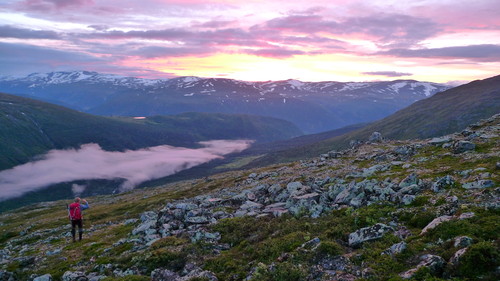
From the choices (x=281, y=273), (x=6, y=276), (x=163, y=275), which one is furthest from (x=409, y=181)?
(x=6, y=276)

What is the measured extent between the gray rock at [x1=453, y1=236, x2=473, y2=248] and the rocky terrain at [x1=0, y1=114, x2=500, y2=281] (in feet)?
0.15

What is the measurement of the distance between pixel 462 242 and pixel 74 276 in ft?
72.6

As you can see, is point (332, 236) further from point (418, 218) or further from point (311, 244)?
point (418, 218)

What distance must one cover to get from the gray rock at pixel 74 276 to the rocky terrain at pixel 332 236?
0.19ft

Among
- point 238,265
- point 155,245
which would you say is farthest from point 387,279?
point 155,245

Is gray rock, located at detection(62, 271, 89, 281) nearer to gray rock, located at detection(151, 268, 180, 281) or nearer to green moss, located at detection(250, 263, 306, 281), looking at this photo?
gray rock, located at detection(151, 268, 180, 281)

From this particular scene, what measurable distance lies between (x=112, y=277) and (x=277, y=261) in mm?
10294

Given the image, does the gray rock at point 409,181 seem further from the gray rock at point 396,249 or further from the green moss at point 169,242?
the green moss at point 169,242

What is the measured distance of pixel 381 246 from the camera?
15078 mm

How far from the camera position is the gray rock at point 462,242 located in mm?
12973

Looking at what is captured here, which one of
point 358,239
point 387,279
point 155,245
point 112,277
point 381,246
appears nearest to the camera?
point 387,279

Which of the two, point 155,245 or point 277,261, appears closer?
point 277,261

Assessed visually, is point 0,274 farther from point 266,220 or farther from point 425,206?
point 425,206

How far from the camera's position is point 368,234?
53.5ft
